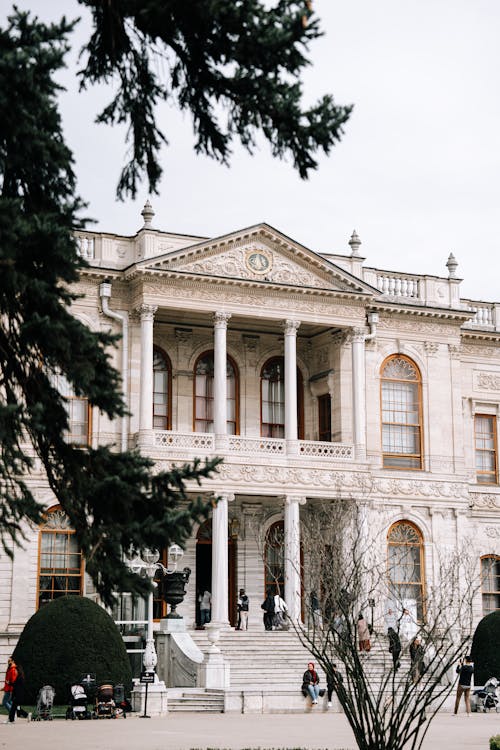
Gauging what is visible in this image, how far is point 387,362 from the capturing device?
41.7 metres

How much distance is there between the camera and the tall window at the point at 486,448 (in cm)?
4438

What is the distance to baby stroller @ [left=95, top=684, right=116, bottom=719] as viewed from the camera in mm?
26375

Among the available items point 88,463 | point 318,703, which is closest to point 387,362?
point 318,703

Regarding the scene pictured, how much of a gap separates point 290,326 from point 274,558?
24.2 feet

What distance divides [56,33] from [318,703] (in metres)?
20.8

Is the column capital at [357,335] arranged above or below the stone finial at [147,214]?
below

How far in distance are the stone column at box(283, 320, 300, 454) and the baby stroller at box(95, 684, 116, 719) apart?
1308cm

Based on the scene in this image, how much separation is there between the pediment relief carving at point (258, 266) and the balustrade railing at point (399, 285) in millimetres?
2775

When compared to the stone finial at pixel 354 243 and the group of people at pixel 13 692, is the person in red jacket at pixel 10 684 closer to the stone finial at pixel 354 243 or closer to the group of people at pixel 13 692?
the group of people at pixel 13 692

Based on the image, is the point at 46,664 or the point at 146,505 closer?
the point at 146,505

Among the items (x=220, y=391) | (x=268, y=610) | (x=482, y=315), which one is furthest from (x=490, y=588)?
(x=220, y=391)

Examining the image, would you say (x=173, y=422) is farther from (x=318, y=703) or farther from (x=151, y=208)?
(x=318, y=703)

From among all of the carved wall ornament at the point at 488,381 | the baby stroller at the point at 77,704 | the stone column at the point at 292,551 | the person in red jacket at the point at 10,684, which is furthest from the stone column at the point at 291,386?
the person in red jacket at the point at 10,684

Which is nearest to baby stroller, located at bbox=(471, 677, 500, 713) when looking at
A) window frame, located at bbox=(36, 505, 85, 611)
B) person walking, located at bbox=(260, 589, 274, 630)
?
person walking, located at bbox=(260, 589, 274, 630)
